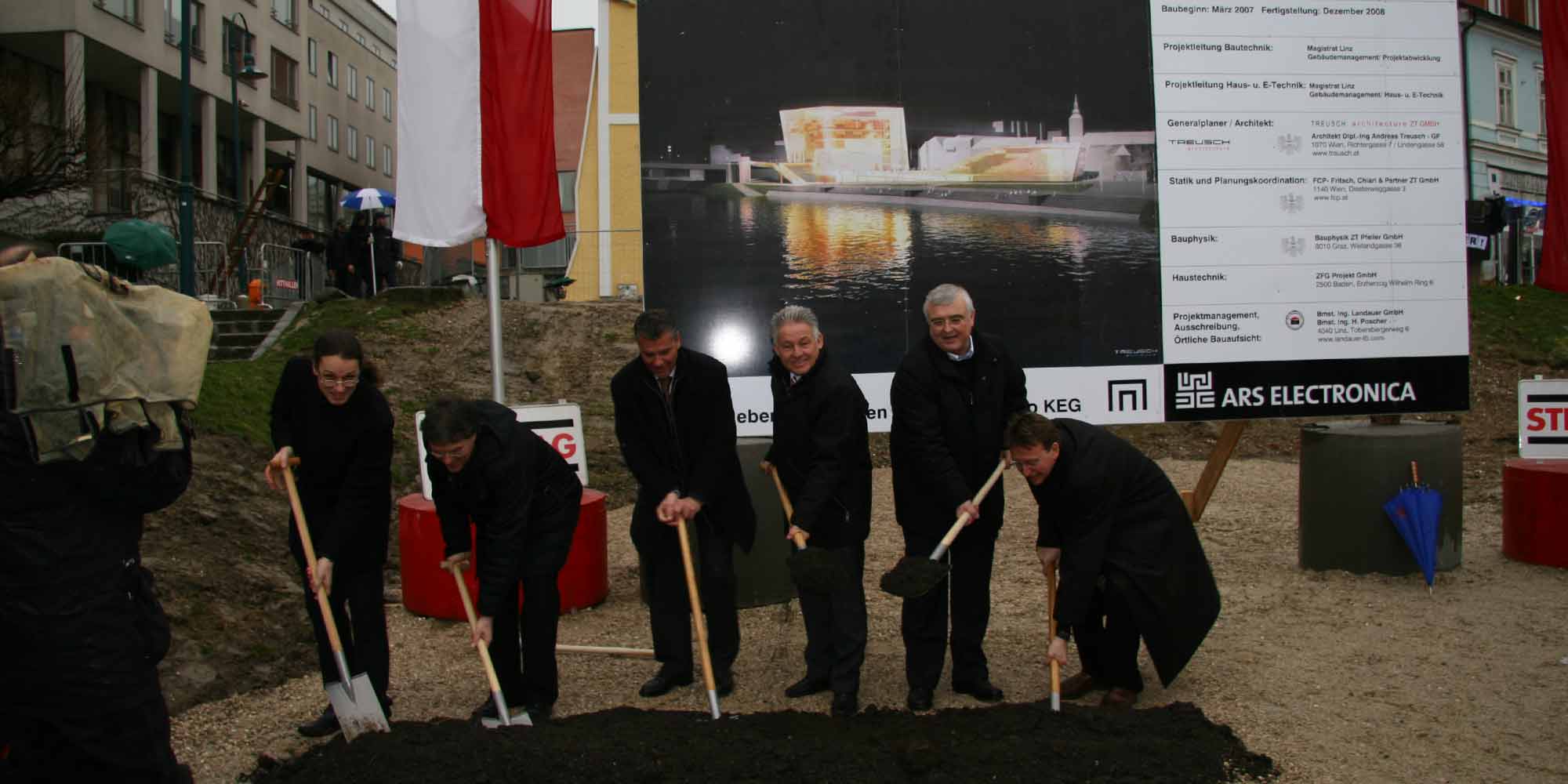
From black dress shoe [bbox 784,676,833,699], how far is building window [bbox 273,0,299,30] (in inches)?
1438

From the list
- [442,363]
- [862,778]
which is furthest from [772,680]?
[442,363]

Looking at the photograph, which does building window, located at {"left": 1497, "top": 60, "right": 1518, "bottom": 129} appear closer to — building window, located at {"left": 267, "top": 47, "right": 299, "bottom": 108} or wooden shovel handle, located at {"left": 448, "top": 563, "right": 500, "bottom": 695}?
building window, located at {"left": 267, "top": 47, "right": 299, "bottom": 108}

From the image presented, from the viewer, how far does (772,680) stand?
5203 mm

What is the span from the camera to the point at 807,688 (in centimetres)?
494

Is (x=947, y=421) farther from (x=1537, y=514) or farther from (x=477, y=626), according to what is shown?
(x=1537, y=514)

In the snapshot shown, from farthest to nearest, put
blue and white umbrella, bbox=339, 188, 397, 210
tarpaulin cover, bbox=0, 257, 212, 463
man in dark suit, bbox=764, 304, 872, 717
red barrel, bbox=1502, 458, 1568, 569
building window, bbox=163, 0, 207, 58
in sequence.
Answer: building window, bbox=163, 0, 207, 58 → blue and white umbrella, bbox=339, 188, 397, 210 → red barrel, bbox=1502, 458, 1568, 569 → man in dark suit, bbox=764, 304, 872, 717 → tarpaulin cover, bbox=0, 257, 212, 463

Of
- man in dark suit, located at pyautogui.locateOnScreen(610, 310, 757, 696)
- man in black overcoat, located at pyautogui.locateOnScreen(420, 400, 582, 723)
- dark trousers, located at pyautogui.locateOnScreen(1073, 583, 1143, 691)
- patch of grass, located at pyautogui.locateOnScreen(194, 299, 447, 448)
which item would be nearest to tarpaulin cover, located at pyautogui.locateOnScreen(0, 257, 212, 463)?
man in black overcoat, located at pyautogui.locateOnScreen(420, 400, 582, 723)

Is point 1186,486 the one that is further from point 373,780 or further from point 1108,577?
point 373,780

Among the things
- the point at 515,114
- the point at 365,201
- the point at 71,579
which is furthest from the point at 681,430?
the point at 365,201

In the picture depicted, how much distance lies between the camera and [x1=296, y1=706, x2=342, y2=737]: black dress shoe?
445cm

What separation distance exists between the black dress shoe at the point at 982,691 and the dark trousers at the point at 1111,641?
0.41 meters

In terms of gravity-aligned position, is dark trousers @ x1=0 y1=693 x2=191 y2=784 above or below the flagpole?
below

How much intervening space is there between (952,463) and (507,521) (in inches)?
69.4

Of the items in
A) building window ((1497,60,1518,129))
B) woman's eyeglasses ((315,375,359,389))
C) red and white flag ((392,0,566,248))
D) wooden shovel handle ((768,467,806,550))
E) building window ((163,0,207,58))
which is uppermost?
building window ((163,0,207,58))
